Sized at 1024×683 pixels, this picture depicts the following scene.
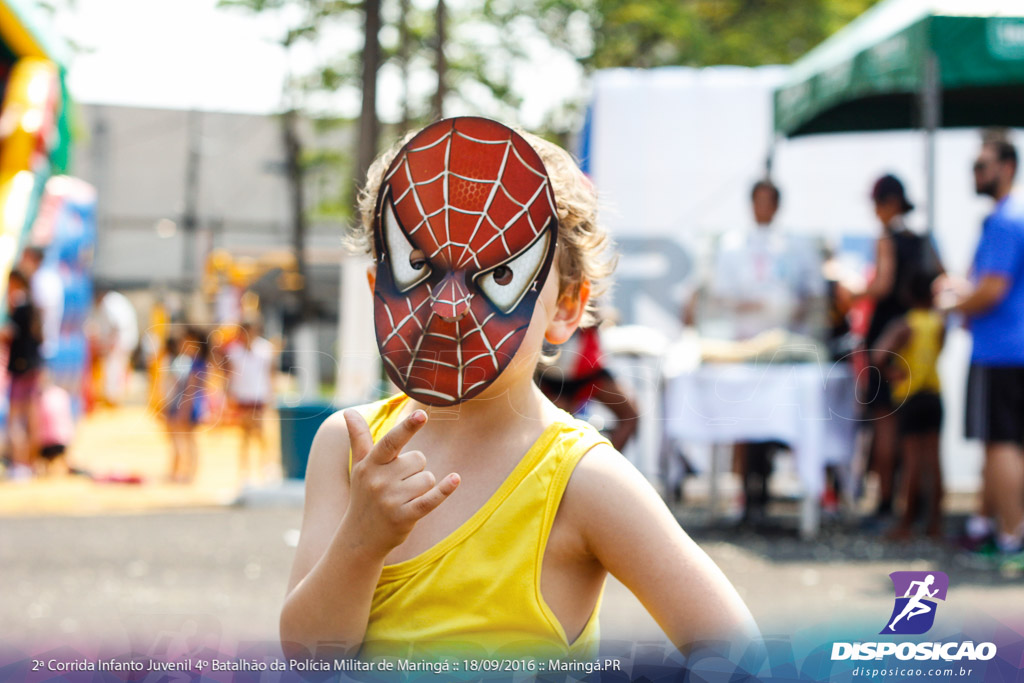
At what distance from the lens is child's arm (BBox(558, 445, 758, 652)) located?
38.6 inches

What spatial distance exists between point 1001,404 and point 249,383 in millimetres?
5188

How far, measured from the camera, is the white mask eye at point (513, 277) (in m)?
0.88

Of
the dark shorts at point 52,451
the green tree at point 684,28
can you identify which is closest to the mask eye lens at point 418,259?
the dark shorts at point 52,451

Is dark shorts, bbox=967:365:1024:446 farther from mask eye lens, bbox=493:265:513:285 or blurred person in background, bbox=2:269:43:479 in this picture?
blurred person in background, bbox=2:269:43:479

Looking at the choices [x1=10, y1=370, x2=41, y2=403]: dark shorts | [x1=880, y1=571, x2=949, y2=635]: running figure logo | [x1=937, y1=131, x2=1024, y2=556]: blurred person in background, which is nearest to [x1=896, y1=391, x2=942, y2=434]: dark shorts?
[x1=937, y1=131, x2=1024, y2=556]: blurred person in background

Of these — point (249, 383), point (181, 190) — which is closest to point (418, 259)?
point (249, 383)

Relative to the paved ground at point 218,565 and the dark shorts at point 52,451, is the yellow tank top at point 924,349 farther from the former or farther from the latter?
the dark shorts at point 52,451

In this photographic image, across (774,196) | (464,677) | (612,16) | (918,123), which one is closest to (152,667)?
(464,677)

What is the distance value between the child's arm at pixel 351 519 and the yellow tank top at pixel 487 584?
5cm

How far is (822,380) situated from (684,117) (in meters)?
3.56

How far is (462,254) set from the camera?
2.86ft

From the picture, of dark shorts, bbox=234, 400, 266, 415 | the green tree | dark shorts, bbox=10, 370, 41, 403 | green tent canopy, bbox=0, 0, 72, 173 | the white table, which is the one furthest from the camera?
the green tree

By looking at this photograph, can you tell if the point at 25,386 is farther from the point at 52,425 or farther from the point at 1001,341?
the point at 1001,341

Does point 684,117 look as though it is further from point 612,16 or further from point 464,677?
point 612,16
